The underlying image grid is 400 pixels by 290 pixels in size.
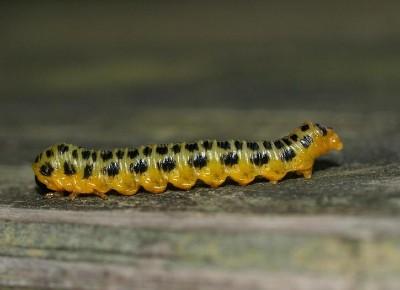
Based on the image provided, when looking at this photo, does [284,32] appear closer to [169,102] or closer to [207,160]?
[169,102]

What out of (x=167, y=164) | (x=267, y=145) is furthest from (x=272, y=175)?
(x=167, y=164)

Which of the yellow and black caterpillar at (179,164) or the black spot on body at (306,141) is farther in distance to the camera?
the black spot on body at (306,141)

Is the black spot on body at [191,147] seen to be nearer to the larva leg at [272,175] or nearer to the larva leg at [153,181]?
the larva leg at [153,181]

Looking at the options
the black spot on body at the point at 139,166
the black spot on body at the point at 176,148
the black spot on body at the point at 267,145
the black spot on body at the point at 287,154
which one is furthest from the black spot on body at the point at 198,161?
the black spot on body at the point at 287,154

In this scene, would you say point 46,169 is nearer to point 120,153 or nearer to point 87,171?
point 87,171

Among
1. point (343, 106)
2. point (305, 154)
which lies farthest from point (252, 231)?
point (343, 106)

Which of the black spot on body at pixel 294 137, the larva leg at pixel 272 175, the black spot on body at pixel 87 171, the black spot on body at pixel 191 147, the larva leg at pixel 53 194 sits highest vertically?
the black spot on body at pixel 294 137

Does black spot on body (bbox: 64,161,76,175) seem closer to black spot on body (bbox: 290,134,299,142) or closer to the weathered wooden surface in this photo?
the weathered wooden surface
